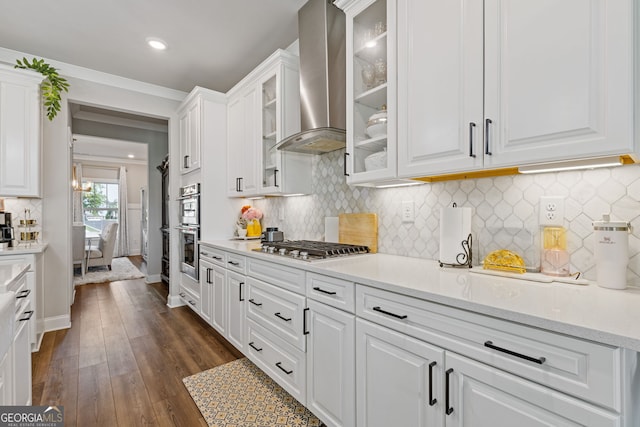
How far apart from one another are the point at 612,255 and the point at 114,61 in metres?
4.25

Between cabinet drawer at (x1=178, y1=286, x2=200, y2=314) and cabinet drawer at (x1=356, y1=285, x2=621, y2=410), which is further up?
cabinet drawer at (x1=356, y1=285, x2=621, y2=410)

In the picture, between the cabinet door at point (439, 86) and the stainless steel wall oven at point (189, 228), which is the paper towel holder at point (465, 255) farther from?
the stainless steel wall oven at point (189, 228)

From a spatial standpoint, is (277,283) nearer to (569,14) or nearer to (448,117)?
(448,117)

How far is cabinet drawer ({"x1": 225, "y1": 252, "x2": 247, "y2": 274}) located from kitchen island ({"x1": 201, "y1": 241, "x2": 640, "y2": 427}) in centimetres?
44

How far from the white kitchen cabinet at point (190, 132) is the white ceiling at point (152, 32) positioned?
360 mm

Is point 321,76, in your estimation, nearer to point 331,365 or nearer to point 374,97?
point 374,97

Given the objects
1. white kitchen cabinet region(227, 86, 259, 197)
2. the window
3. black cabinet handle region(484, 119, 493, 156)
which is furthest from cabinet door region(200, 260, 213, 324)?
the window

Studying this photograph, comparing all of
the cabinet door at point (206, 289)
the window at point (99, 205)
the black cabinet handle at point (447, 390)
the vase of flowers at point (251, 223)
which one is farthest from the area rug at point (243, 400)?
the window at point (99, 205)

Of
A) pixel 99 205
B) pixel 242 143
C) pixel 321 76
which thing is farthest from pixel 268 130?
pixel 99 205

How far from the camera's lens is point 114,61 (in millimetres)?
3223

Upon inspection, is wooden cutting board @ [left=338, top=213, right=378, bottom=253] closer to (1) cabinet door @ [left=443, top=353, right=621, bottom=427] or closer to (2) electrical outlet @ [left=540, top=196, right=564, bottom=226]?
(2) electrical outlet @ [left=540, top=196, right=564, bottom=226]

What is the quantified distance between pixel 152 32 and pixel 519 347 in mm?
3388

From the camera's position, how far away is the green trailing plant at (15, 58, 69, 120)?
114 inches

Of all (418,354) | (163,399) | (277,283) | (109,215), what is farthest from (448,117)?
(109,215)
